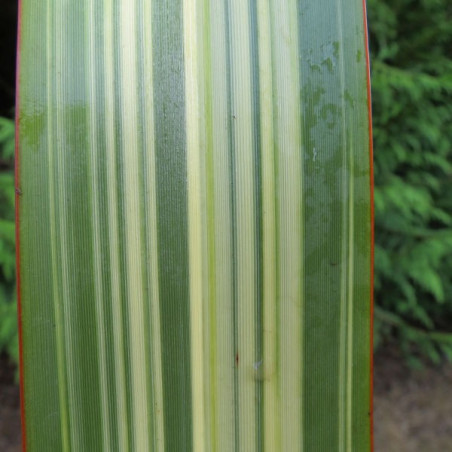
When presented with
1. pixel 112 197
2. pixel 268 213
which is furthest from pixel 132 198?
pixel 268 213

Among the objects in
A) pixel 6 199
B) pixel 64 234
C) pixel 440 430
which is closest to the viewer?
pixel 64 234

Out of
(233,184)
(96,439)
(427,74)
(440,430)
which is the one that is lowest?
(440,430)

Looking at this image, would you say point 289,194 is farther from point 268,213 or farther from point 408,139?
point 408,139

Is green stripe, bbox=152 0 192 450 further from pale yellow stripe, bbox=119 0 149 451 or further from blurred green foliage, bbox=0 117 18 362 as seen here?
blurred green foliage, bbox=0 117 18 362

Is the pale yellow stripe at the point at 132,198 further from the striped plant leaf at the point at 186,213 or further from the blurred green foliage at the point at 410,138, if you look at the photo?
the blurred green foliage at the point at 410,138

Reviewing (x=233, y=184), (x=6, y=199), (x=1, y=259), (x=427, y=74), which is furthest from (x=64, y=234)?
(x=427, y=74)

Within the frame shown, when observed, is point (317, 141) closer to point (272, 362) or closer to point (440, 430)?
point (272, 362)

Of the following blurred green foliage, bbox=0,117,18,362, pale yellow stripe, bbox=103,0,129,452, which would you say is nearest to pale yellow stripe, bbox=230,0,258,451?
pale yellow stripe, bbox=103,0,129,452
